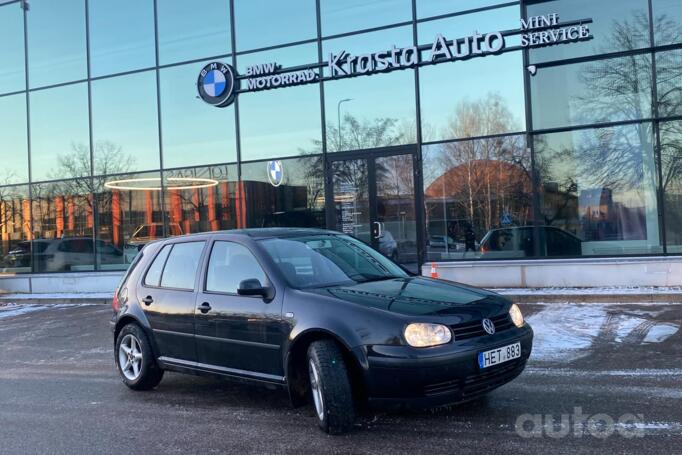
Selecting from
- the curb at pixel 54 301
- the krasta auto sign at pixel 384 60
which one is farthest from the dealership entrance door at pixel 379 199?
the curb at pixel 54 301

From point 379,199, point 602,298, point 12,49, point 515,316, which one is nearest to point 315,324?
point 515,316

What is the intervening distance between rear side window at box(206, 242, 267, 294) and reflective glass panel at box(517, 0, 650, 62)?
928 cm

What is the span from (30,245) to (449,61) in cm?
1280

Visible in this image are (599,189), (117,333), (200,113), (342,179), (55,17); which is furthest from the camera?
(55,17)

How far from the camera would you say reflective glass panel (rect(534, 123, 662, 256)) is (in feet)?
39.2

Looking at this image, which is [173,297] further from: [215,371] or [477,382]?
[477,382]

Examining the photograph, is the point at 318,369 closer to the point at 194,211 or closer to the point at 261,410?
Result: the point at 261,410

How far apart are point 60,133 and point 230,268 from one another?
13.9 m

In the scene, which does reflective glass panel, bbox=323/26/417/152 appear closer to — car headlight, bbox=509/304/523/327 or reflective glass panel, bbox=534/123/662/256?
reflective glass panel, bbox=534/123/662/256

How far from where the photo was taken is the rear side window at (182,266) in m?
5.90

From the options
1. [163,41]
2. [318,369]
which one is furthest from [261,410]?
[163,41]

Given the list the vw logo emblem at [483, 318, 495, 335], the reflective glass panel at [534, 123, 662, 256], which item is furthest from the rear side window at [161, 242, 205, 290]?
the reflective glass panel at [534, 123, 662, 256]

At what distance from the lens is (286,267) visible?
5.27 meters

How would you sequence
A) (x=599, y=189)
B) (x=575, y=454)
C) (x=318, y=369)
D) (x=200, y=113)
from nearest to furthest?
(x=575, y=454) < (x=318, y=369) < (x=599, y=189) < (x=200, y=113)
